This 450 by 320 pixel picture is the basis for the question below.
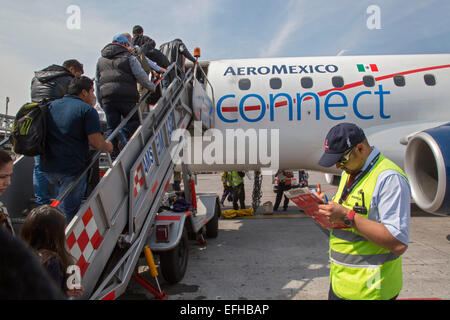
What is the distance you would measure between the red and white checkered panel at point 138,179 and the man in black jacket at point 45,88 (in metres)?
0.92

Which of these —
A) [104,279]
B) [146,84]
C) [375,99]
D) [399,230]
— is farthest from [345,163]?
[375,99]

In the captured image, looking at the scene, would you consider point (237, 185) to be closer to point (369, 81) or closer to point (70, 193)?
point (369, 81)

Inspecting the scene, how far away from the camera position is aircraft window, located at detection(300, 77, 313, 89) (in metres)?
6.89

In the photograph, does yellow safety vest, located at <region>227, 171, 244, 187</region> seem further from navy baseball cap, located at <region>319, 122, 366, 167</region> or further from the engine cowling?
navy baseball cap, located at <region>319, 122, 366, 167</region>

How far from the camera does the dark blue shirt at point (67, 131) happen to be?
9.57ft

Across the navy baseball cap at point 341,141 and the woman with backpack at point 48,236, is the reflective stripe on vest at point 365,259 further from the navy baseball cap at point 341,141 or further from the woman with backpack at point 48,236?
the woman with backpack at point 48,236

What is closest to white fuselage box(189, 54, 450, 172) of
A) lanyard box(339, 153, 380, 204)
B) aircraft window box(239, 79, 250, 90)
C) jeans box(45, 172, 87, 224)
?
aircraft window box(239, 79, 250, 90)

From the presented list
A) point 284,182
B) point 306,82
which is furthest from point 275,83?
point 284,182

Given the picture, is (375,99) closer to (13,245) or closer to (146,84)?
(146,84)

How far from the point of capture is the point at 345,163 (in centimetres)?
196

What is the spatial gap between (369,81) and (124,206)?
6.10 metres

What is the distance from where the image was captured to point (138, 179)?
3596 mm

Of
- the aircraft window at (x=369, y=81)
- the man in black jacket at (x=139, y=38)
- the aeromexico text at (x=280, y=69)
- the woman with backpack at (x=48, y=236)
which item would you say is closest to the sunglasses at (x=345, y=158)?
the woman with backpack at (x=48, y=236)
